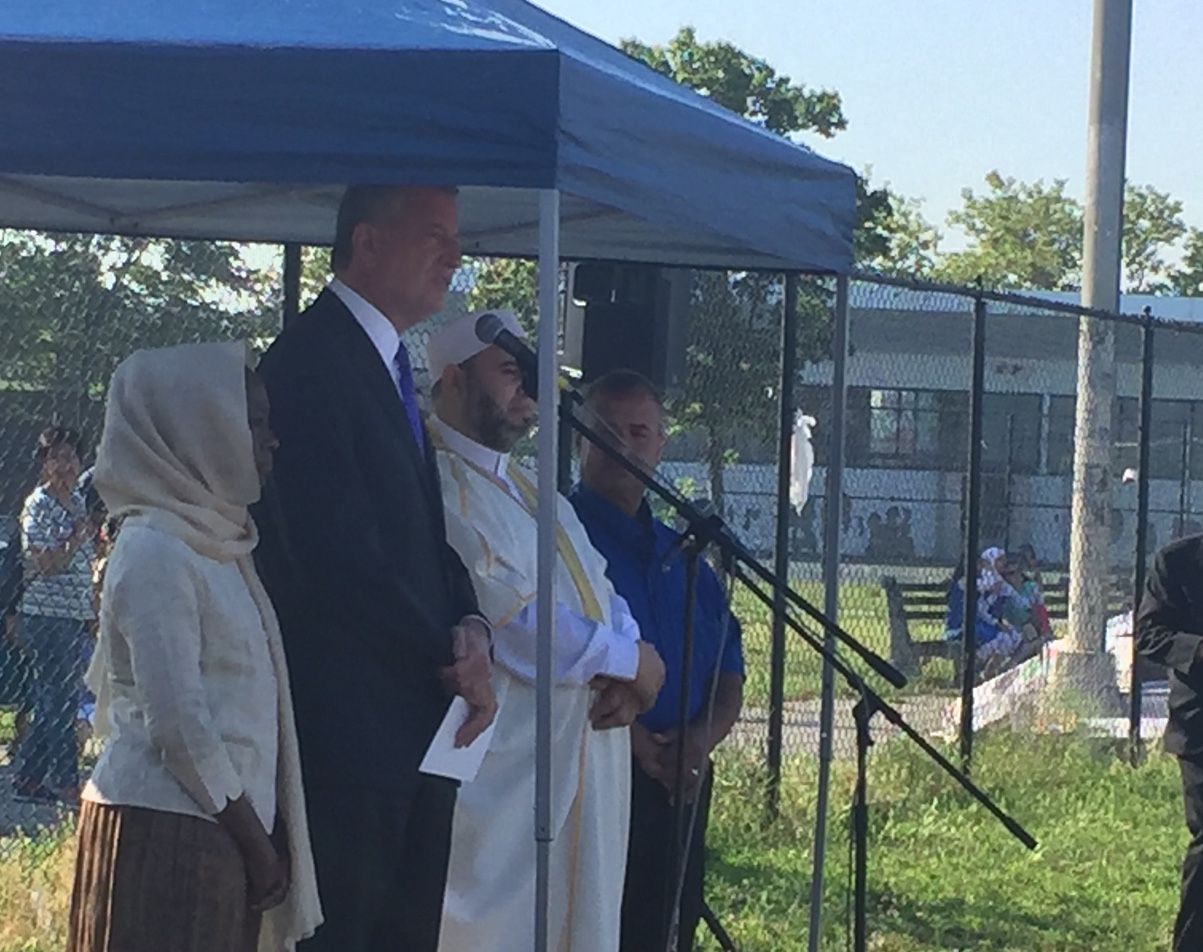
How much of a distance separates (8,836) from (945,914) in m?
3.56

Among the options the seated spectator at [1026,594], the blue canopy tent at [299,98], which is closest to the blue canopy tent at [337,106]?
the blue canopy tent at [299,98]

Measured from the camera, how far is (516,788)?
14.9 ft

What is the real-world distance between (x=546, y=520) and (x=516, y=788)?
37.7 inches

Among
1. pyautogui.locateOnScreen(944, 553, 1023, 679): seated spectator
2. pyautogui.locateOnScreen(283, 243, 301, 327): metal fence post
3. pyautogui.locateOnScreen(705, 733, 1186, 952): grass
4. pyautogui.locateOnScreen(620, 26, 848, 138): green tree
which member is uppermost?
pyautogui.locateOnScreen(620, 26, 848, 138): green tree

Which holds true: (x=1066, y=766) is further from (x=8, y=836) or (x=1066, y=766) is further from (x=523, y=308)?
(x=8, y=836)

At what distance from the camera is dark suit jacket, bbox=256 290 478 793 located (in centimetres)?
388

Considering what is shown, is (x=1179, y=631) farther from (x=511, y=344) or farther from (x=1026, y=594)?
(x=1026, y=594)

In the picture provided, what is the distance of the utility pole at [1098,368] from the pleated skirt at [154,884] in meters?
8.94

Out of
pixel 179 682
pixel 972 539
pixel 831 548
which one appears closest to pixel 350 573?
pixel 179 682

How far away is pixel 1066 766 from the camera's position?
422 inches

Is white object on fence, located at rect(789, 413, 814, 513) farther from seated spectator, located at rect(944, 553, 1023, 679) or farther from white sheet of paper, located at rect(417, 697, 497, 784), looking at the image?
seated spectator, located at rect(944, 553, 1023, 679)

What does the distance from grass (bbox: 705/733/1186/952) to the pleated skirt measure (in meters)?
3.71

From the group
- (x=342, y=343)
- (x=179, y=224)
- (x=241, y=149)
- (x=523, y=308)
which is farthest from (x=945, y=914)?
(x=241, y=149)

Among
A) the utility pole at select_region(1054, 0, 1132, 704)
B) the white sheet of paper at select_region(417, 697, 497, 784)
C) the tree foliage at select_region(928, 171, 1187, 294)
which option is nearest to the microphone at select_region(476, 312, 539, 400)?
the white sheet of paper at select_region(417, 697, 497, 784)
